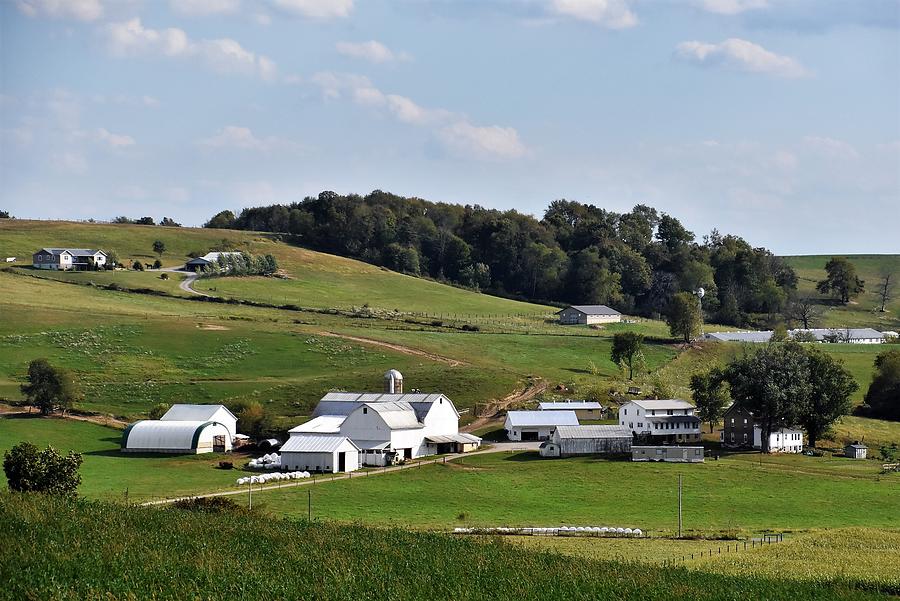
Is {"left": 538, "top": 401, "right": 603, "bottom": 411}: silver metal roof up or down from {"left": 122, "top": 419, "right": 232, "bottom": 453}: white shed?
up

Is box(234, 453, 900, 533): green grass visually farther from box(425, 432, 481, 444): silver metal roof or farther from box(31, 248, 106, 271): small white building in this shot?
box(31, 248, 106, 271): small white building

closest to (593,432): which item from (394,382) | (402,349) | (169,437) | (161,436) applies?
(394,382)

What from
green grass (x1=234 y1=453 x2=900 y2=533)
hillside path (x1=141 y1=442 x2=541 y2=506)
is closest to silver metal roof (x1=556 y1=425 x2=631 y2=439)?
hillside path (x1=141 y1=442 x2=541 y2=506)

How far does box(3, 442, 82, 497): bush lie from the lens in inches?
2092

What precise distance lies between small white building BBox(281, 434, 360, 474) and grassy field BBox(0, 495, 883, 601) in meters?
31.0

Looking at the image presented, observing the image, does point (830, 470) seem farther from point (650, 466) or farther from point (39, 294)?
point (39, 294)

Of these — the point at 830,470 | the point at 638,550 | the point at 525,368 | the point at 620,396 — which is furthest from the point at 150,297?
the point at 638,550

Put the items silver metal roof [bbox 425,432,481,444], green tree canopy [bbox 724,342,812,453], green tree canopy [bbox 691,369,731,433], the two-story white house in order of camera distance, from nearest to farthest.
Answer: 1. silver metal roof [bbox 425,432,481,444]
2. green tree canopy [bbox 724,342,812,453]
3. the two-story white house
4. green tree canopy [bbox 691,369,731,433]

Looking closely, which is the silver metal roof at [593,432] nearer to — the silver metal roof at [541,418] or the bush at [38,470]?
the silver metal roof at [541,418]

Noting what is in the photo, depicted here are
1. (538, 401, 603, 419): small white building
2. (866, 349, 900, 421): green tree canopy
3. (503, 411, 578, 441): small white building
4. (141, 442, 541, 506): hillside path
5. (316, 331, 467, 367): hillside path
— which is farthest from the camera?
(316, 331, 467, 367): hillside path

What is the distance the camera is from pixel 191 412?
84.4 m

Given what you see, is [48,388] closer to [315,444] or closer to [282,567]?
[315,444]

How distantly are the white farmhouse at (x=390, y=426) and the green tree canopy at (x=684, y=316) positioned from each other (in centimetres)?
4437

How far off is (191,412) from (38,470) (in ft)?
101
